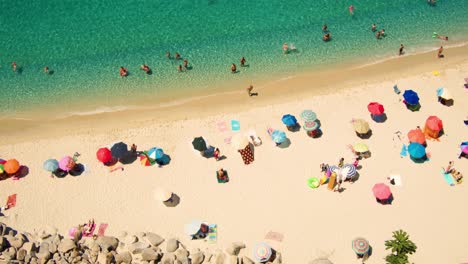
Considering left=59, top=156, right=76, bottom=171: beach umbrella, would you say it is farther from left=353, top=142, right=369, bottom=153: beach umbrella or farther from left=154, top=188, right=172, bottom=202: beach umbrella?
left=353, top=142, right=369, bottom=153: beach umbrella

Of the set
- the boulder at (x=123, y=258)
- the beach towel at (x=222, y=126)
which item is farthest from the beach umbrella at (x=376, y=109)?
the boulder at (x=123, y=258)

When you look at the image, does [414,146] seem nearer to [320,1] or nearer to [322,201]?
[322,201]

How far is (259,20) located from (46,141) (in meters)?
19.1

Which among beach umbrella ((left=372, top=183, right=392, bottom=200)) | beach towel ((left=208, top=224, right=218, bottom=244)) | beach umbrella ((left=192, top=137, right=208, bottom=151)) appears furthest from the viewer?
beach umbrella ((left=192, top=137, right=208, bottom=151))

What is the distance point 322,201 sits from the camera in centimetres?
2258

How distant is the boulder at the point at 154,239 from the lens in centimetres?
2120

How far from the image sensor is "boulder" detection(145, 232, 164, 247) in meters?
21.2

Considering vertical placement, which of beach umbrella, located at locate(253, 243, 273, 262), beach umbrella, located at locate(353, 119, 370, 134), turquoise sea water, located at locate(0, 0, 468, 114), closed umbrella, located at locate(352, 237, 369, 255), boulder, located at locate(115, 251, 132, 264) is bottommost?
boulder, located at locate(115, 251, 132, 264)

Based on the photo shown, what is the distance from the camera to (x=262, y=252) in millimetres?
20109

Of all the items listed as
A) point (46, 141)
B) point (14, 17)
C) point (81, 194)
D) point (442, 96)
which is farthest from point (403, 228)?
point (14, 17)

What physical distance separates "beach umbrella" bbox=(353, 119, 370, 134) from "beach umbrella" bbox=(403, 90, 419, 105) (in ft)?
11.4

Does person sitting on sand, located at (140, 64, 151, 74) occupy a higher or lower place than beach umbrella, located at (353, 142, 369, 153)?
higher

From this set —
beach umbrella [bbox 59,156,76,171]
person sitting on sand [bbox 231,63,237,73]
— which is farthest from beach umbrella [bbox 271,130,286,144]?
beach umbrella [bbox 59,156,76,171]

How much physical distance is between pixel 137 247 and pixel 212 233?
3.70 metres
